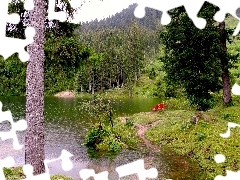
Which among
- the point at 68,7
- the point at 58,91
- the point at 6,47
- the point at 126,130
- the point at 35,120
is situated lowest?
the point at 58,91

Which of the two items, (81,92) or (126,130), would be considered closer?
(126,130)

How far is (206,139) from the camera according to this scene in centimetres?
2059

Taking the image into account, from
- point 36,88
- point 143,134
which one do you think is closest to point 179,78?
point 143,134

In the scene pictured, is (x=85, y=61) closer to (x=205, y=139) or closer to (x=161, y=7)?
(x=161, y=7)

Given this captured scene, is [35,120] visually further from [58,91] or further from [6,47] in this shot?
[58,91]

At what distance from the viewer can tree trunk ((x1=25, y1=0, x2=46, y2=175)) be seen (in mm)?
9273

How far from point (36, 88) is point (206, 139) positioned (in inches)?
527

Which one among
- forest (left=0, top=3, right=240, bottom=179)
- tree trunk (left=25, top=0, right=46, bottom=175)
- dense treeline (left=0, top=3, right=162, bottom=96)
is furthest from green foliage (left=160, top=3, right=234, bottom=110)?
tree trunk (left=25, top=0, right=46, bottom=175)

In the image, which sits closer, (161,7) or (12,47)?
(161,7)

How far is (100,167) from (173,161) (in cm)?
393

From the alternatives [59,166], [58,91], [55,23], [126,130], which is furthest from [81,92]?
[55,23]

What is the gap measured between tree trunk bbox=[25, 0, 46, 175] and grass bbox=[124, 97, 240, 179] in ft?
29.7

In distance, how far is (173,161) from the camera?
64.4ft

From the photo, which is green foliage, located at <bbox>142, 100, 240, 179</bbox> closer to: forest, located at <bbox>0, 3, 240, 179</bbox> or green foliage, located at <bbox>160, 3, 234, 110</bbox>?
forest, located at <bbox>0, 3, 240, 179</bbox>
